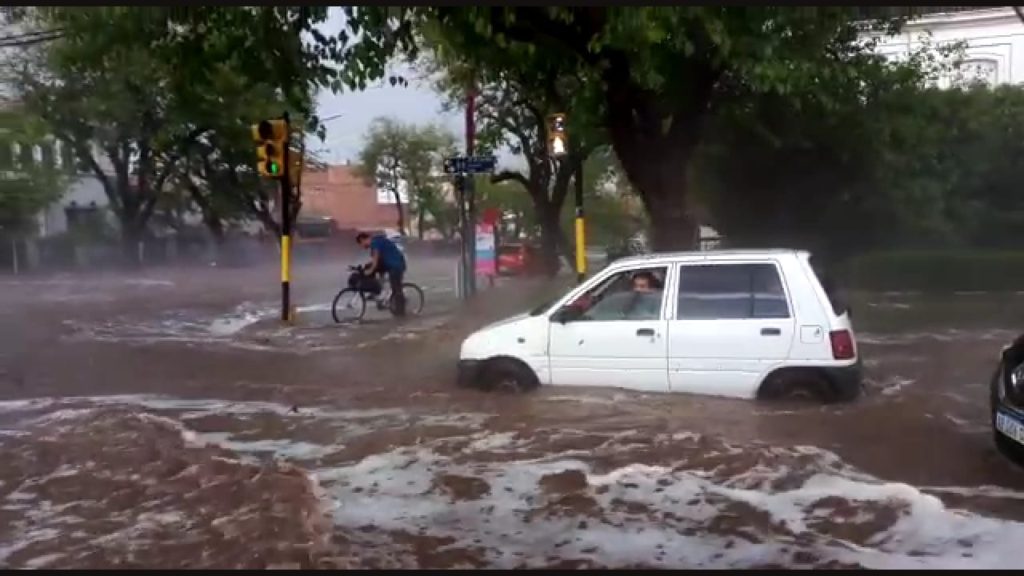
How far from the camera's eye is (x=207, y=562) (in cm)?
566

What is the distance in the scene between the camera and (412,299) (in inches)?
817

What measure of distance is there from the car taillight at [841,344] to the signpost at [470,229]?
11101mm

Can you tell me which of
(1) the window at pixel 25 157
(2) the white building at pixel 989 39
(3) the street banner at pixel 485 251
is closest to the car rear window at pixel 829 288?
(3) the street banner at pixel 485 251

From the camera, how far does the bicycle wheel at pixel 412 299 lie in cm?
1950

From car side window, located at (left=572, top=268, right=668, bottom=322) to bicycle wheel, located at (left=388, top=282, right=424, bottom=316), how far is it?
32.6 feet

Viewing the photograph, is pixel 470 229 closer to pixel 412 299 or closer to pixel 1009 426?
pixel 412 299

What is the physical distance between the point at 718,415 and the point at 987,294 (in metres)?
16.8

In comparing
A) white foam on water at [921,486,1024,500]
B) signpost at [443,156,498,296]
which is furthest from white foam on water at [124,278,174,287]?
white foam on water at [921,486,1024,500]

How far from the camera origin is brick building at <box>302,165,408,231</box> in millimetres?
54562

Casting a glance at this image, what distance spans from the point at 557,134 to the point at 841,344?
6595mm

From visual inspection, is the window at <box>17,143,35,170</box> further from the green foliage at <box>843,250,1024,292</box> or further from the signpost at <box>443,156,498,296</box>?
the green foliage at <box>843,250,1024,292</box>

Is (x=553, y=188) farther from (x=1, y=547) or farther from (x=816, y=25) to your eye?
(x=1, y=547)

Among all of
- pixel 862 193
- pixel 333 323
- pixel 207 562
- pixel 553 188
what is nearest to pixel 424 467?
pixel 207 562

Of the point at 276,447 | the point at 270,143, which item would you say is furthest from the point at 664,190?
the point at 276,447
